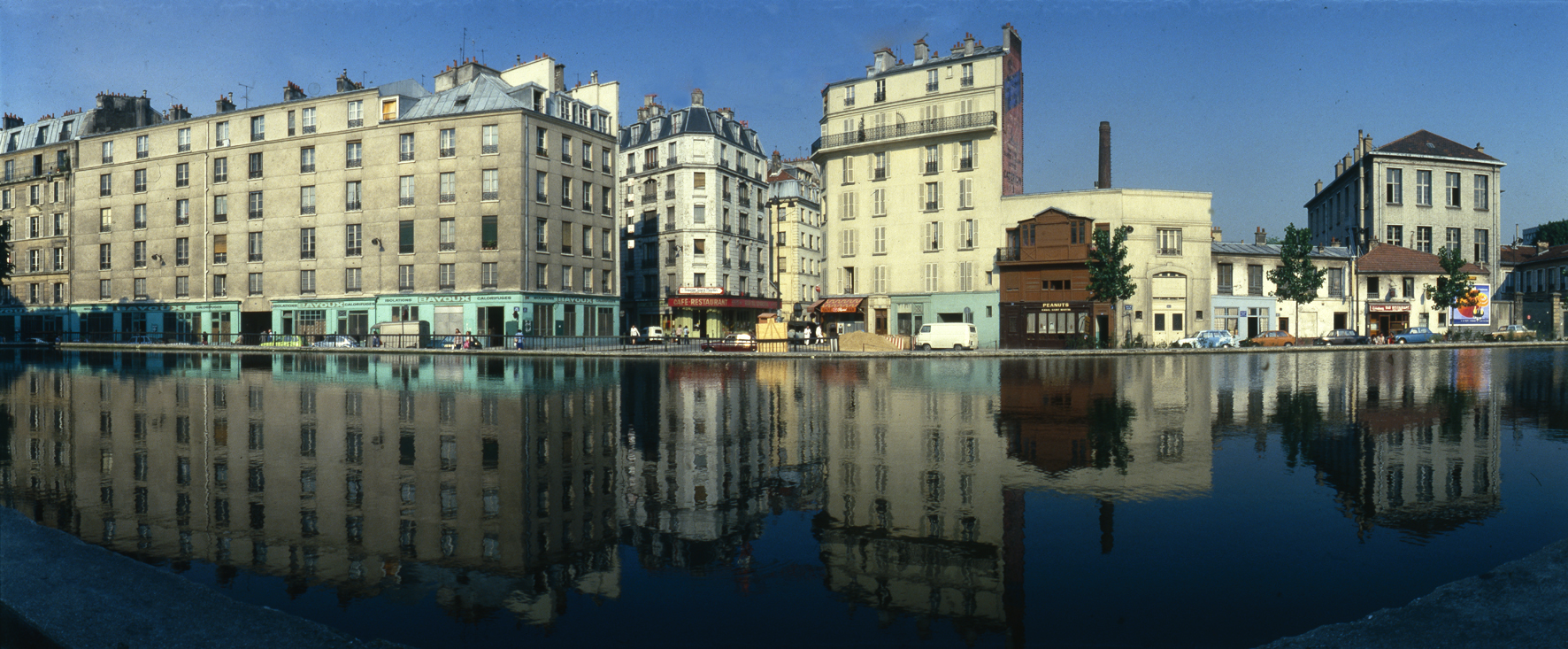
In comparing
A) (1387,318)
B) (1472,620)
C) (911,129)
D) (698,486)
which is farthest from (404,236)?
(1387,318)

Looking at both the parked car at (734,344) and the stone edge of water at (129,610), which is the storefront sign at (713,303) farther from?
the stone edge of water at (129,610)

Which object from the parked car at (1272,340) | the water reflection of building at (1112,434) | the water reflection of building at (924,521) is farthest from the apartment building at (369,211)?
the parked car at (1272,340)

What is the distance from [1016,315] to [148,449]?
1908 inches

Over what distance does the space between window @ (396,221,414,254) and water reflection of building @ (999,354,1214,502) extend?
42969 millimetres

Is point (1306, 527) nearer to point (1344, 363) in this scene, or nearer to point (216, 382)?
point (216, 382)

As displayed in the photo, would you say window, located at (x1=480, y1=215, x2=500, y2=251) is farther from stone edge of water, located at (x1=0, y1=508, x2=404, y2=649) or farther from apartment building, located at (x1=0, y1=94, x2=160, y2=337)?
stone edge of water, located at (x1=0, y1=508, x2=404, y2=649)

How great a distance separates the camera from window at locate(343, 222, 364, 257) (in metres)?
54.0

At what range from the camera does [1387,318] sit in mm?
60719

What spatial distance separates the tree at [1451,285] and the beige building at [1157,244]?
1958 cm

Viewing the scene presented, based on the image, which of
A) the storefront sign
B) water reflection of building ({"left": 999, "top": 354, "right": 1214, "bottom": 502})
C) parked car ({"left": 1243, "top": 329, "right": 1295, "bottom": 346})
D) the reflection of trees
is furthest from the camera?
the storefront sign

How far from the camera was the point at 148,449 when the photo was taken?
1074 centimetres

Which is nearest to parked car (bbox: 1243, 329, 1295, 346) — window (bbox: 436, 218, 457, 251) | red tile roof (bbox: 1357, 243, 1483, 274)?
red tile roof (bbox: 1357, 243, 1483, 274)

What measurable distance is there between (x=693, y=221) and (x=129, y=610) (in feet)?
209

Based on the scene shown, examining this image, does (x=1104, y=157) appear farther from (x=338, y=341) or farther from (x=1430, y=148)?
(x=338, y=341)
